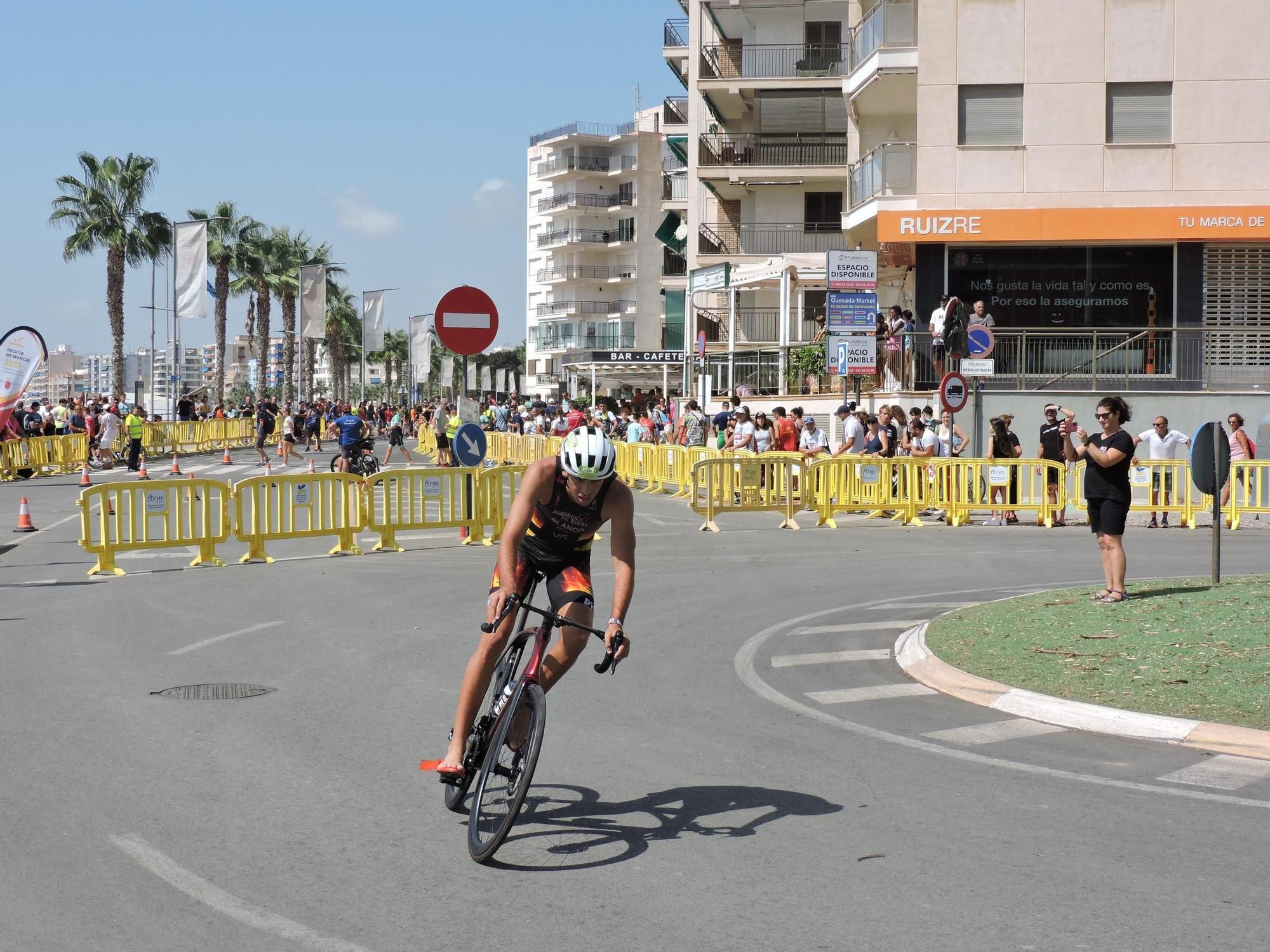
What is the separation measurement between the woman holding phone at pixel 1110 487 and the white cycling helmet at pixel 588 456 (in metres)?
7.49

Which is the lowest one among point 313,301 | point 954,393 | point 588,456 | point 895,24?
point 588,456

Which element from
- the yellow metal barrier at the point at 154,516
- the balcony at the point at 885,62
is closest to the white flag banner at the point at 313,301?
the balcony at the point at 885,62

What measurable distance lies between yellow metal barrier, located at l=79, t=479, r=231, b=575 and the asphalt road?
4.24 meters

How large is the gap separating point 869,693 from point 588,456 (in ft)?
13.9

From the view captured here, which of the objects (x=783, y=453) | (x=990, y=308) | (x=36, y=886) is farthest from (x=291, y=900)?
(x=990, y=308)

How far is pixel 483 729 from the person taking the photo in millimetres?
5914

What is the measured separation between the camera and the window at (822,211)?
165ft

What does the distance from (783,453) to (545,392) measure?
88010 millimetres

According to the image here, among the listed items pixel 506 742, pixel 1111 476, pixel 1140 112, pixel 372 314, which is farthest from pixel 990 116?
pixel 372 314

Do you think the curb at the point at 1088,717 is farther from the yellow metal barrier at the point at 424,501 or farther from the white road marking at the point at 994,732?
the yellow metal barrier at the point at 424,501

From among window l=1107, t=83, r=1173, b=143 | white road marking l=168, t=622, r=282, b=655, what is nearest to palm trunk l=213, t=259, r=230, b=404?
window l=1107, t=83, r=1173, b=143

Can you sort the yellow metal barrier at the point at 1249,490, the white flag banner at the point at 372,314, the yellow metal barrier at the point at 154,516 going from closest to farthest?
the yellow metal barrier at the point at 154,516
the yellow metal barrier at the point at 1249,490
the white flag banner at the point at 372,314

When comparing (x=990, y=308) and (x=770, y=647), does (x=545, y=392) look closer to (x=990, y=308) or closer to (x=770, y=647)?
(x=990, y=308)

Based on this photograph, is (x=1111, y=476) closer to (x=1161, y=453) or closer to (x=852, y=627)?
(x=852, y=627)
